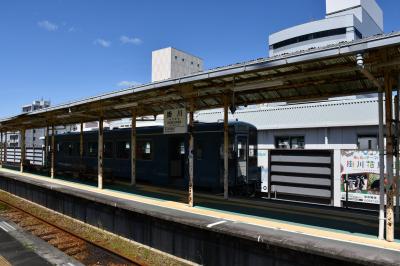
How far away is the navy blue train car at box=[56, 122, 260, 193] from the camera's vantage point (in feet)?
45.8

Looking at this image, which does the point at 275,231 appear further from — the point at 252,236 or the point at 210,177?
→ the point at 210,177

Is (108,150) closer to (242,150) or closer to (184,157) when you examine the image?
(184,157)

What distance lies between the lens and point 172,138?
51.8ft

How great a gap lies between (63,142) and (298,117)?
53.8 feet

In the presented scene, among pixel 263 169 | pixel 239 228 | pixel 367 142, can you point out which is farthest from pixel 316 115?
pixel 239 228

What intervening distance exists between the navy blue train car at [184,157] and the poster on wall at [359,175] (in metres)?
4.28

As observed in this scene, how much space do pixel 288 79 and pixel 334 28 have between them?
66.8 metres

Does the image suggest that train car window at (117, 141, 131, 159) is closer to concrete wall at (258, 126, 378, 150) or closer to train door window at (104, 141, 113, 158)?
train door window at (104, 141, 113, 158)

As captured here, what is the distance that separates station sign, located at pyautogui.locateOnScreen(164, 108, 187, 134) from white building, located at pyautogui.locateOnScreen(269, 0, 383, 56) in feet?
196

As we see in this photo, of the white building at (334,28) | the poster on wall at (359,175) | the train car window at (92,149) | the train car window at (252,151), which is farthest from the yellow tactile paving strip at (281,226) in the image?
the white building at (334,28)

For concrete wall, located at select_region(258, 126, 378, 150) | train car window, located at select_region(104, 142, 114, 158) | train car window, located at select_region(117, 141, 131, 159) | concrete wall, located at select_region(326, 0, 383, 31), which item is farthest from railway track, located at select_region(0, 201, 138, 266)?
concrete wall, located at select_region(326, 0, 383, 31)

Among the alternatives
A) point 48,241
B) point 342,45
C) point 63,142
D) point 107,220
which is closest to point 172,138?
point 107,220

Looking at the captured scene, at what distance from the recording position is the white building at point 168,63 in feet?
351

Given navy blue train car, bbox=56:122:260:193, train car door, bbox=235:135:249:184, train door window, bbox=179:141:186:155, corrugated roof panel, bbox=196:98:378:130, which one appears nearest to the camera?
navy blue train car, bbox=56:122:260:193
